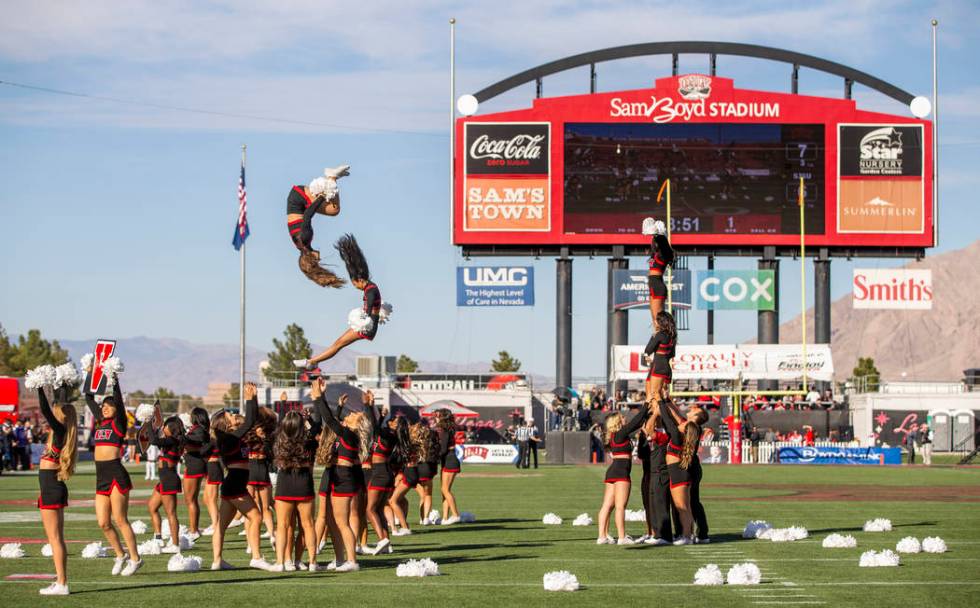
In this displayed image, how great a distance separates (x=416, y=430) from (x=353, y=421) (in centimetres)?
497

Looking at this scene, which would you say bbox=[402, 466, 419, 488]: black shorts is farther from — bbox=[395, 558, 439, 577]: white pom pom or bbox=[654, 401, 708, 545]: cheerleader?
bbox=[395, 558, 439, 577]: white pom pom

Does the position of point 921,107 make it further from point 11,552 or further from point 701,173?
point 11,552

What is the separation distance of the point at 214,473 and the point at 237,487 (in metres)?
1.56

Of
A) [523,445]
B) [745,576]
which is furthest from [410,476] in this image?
[523,445]

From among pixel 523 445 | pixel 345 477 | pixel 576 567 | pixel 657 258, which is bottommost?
pixel 523 445

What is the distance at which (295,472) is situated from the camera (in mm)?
14664

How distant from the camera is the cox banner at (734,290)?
186 feet

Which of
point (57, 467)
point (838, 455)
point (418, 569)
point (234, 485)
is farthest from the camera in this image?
point (838, 455)


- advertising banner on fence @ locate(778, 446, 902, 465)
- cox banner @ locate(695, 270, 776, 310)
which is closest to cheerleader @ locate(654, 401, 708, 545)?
advertising banner on fence @ locate(778, 446, 902, 465)

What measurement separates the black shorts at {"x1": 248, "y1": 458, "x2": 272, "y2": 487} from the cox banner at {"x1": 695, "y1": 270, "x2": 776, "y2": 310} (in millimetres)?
41812

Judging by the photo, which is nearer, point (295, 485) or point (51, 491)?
point (51, 491)

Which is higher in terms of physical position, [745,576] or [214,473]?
[214,473]

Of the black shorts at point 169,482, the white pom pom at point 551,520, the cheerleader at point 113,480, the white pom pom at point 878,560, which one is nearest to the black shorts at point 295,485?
the cheerleader at point 113,480

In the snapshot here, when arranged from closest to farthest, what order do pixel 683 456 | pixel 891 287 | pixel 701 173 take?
1. pixel 683 456
2. pixel 701 173
3. pixel 891 287
